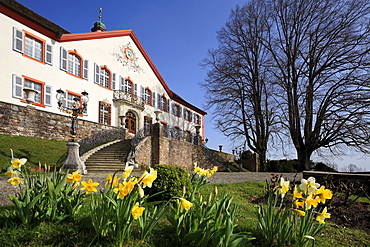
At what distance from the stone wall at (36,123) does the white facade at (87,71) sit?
77 centimetres

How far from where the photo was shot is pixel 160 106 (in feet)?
92.1

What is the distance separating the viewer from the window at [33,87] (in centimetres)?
1470

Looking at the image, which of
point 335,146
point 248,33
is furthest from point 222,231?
point 248,33

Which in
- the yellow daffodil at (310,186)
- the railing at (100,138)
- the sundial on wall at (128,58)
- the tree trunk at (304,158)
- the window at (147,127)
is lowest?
the tree trunk at (304,158)

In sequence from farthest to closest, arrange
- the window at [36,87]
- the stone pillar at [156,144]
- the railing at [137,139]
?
the stone pillar at [156,144]
the window at [36,87]
the railing at [137,139]

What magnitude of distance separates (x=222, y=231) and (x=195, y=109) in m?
33.5

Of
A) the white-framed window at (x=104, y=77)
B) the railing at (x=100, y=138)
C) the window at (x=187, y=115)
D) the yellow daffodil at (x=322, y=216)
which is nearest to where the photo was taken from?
the yellow daffodil at (x=322, y=216)

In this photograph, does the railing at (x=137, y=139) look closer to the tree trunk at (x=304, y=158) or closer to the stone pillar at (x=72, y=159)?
the stone pillar at (x=72, y=159)

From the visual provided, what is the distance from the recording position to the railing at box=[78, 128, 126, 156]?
1600cm

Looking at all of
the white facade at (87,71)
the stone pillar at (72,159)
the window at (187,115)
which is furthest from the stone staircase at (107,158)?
the window at (187,115)

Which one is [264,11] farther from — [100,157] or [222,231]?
[222,231]

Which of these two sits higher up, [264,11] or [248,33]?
[264,11]

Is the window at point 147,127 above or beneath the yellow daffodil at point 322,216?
above

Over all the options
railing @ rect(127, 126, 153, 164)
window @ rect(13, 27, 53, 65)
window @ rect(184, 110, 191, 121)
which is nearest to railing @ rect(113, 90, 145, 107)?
railing @ rect(127, 126, 153, 164)
